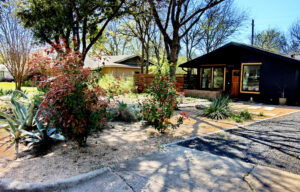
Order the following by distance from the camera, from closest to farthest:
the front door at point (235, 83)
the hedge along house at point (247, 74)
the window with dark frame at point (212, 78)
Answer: the hedge along house at point (247, 74) → the front door at point (235, 83) → the window with dark frame at point (212, 78)

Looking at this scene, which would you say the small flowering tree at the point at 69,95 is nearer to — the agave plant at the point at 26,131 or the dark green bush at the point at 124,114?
the agave plant at the point at 26,131

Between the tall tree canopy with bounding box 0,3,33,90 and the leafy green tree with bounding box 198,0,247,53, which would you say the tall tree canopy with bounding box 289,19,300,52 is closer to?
the leafy green tree with bounding box 198,0,247,53

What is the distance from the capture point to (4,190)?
2.49 meters

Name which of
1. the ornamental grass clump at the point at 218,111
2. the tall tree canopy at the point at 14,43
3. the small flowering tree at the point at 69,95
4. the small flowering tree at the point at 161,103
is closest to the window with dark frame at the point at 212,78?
the ornamental grass clump at the point at 218,111

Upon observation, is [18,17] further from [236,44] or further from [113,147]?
[236,44]

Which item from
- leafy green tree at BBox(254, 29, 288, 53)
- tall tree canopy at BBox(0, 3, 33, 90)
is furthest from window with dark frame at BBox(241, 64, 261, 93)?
leafy green tree at BBox(254, 29, 288, 53)

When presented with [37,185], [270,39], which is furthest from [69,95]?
[270,39]

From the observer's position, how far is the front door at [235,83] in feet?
45.0

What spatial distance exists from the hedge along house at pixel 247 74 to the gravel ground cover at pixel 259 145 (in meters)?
7.01

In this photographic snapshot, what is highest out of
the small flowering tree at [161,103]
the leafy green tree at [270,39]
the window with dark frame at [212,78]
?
the leafy green tree at [270,39]

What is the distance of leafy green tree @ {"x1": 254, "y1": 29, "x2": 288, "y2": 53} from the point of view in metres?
30.2

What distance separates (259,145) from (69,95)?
3.75 meters

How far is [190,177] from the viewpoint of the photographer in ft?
9.07

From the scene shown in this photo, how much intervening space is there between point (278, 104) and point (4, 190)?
1295 centimetres
